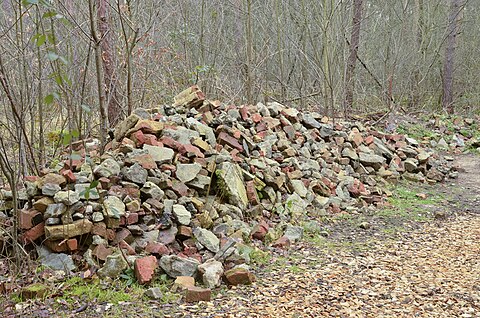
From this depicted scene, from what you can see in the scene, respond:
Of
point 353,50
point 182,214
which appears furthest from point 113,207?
point 353,50

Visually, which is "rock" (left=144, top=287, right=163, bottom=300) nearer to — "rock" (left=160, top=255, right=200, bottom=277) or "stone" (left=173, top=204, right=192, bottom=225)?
"rock" (left=160, top=255, right=200, bottom=277)

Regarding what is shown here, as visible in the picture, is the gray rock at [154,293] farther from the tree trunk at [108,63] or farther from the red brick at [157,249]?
the tree trunk at [108,63]

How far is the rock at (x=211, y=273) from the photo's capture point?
3.47 metres

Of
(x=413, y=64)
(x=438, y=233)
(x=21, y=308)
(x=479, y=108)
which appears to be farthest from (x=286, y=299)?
(x=479, y=108)

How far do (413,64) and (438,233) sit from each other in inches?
304

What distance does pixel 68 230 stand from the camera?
12.0ft

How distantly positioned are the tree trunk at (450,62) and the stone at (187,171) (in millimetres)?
9932

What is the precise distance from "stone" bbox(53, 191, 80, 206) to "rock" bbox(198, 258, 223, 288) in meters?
1.14

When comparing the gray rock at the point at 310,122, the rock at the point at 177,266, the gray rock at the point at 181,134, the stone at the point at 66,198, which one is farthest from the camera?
the gray rock at the point at 310,122

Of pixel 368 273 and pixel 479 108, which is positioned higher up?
pixel 479 108

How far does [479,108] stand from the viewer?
13422mm

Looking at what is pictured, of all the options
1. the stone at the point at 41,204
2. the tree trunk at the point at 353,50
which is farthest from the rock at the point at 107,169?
the tree trunk at the point at 353,50

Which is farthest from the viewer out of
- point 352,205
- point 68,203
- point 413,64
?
point 413,64

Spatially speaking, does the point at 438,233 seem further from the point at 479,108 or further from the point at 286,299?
the point at 479,108
